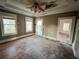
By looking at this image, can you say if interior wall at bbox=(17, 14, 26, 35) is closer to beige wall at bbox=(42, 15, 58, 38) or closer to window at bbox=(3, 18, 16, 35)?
window at bbox=(3, 18, 16, 35)

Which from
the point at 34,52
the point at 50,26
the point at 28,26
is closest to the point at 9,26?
the point at 28,26

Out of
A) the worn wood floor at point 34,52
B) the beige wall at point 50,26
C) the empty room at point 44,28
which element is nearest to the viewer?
the worn wood floor at point 34,52

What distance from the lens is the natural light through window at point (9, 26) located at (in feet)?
11.5

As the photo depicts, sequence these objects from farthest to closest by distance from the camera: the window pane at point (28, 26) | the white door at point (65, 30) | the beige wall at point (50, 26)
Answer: the window pane at point (28, 26) → the beige wall at point (50, 26) → the white door at point (65, 30)

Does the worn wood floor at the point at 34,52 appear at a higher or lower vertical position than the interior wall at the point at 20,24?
lower

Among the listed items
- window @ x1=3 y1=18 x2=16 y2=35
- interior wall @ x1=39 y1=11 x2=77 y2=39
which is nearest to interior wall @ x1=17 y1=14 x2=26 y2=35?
window @ x1=3 y1=18 x2=16 y2=35

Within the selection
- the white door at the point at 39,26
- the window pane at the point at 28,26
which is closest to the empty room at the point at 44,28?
the white door at the point at 39,26

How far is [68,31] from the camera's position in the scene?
11.5 feet

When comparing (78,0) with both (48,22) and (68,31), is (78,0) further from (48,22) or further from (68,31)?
(48,22)

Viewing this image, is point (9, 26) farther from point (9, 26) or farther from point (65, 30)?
point (65, 30)

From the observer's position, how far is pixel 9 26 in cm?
379

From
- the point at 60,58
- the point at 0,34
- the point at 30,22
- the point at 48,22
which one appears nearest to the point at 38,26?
the point at 30,22

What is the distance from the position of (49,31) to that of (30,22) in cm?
265

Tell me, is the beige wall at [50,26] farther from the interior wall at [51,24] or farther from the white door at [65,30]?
the white door at [65,30]
